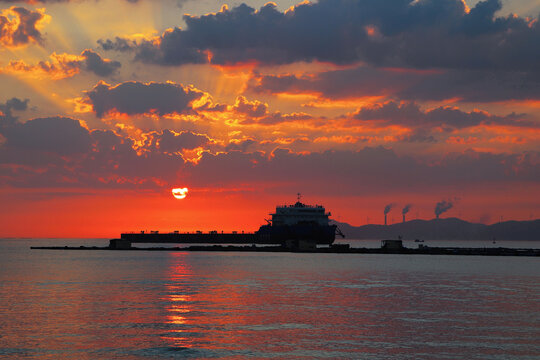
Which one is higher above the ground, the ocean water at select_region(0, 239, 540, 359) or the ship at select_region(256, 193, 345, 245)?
the ship at select_region(256, 193, 345, 245)

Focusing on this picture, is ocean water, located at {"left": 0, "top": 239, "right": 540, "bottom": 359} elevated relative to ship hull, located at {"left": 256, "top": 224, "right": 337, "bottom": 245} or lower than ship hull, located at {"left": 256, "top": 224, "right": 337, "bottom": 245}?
lower

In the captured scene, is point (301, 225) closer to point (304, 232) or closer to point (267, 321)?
point (304, 232)

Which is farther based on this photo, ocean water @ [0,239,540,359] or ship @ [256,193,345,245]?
ship @ [256,193,345,245]

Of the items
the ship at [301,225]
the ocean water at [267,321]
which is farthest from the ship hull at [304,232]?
the ocean water at [267,321]

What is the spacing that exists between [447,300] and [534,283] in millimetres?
Answer: 24763

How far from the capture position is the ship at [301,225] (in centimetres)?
18775

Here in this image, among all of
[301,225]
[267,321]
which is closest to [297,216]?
[301,225]

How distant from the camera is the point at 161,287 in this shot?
65250 mm

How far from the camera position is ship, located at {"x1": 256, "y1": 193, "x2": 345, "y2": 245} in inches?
7392

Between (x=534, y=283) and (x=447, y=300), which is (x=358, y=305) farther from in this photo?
(x=534, y=283)

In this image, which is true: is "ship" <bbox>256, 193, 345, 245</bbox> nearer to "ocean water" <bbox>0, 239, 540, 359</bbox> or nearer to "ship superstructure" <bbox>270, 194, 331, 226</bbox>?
"ship superstructure" <bbox>270, 194, 331, 226</bbox>

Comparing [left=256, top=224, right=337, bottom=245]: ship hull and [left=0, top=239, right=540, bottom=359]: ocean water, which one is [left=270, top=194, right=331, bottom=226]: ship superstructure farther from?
[left=0, top=239, right=540, bottom=359]: ocean water

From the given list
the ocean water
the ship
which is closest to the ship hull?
the ship

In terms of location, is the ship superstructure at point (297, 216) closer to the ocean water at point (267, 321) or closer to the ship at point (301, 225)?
the ship at point (301, 225)
